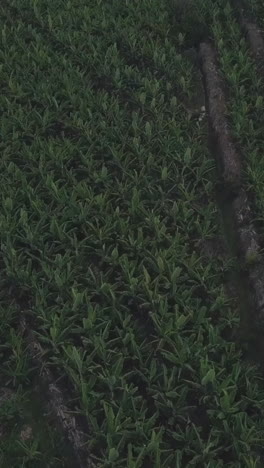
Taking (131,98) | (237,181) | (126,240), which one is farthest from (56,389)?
(131,98)

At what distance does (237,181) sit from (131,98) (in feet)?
16.0

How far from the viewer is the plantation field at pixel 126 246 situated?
9.91m

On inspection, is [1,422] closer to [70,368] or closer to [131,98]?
[70,368]

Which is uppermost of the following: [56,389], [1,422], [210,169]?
[210,169]

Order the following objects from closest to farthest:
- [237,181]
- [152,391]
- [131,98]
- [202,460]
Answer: [202,460] → [152,391] → [237,181] → [131,98]

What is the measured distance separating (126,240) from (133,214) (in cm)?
87

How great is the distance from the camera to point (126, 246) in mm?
12820

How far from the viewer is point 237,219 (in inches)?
530

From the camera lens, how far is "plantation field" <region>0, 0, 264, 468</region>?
9.91m

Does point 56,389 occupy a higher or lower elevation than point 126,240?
lower

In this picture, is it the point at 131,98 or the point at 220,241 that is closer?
the point at 220,241

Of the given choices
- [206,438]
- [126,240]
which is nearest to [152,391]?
[206,438]

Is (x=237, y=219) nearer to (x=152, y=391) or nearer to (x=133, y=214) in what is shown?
(x=133, y=214)

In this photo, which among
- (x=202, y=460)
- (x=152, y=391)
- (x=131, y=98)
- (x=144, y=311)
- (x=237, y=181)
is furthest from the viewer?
(x=131, y=98)
